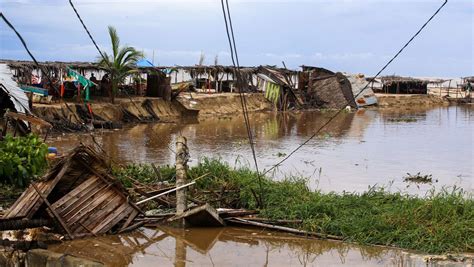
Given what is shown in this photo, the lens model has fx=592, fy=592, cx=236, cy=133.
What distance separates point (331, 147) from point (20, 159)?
11.1m

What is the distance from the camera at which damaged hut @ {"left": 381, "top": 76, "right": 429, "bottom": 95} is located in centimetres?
4897

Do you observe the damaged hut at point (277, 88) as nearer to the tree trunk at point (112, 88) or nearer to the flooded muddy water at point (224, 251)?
the tree trunk at point (112, 88)

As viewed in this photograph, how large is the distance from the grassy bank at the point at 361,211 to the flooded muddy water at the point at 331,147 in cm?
244

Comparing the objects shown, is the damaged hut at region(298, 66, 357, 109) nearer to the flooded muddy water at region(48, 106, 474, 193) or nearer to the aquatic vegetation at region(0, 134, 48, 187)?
the flooded muddy water at region(48, 106, 474, 193)

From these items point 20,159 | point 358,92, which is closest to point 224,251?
point 20,159

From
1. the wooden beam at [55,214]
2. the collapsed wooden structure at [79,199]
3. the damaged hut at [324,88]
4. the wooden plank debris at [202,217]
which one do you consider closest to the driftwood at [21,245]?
the collapsed wooden structure at [79,199]

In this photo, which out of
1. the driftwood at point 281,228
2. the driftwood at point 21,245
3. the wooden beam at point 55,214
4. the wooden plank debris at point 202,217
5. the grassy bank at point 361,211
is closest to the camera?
the driftwood at point 21,245

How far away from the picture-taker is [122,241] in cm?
768

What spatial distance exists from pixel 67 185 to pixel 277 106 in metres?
29.0

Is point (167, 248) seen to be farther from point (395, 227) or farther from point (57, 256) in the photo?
point (395, 227)

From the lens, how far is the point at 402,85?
50.0 metres

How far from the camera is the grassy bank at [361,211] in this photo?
7.28 meters

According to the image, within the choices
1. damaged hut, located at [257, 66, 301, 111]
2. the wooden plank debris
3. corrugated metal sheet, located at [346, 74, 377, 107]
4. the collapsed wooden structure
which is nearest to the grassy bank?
the wooden plank debris

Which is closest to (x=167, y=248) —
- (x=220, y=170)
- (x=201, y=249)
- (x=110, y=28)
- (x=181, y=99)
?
(x=201, y=249)
